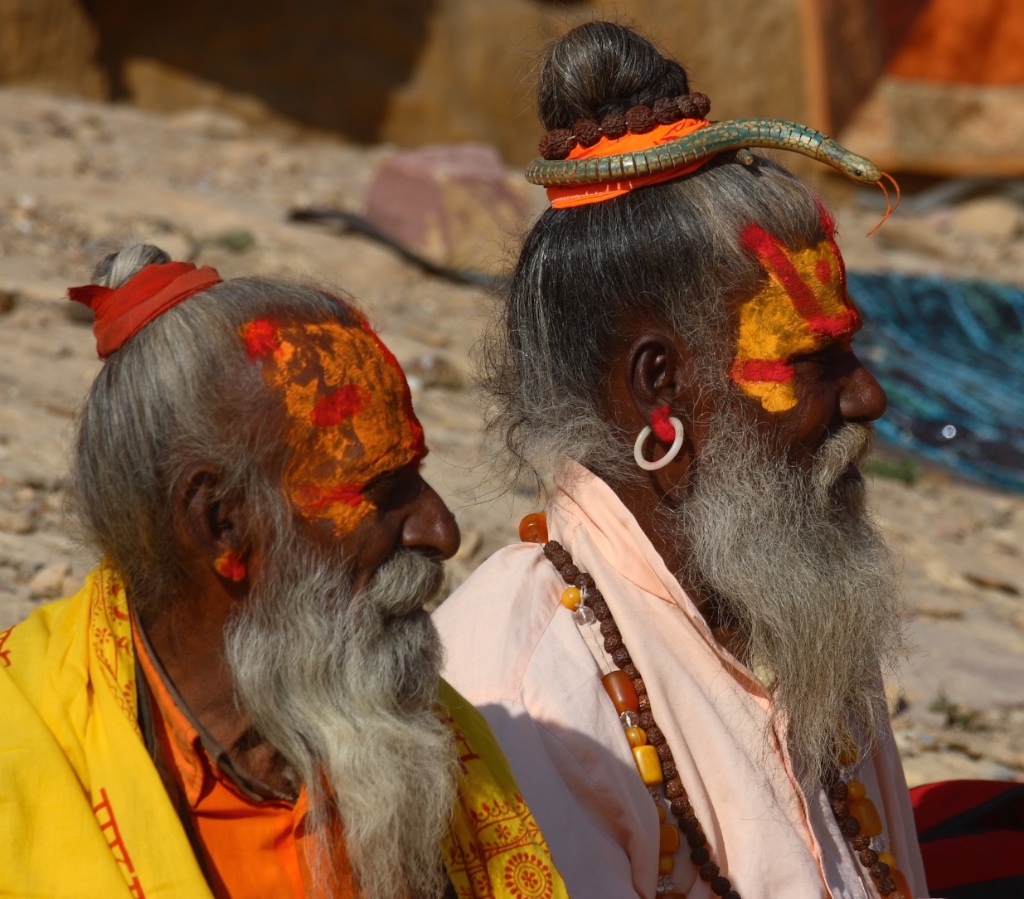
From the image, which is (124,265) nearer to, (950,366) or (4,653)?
(4,653)

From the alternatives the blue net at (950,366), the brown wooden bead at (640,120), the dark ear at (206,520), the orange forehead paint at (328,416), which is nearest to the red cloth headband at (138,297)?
the orange forehead paint at (328,416)

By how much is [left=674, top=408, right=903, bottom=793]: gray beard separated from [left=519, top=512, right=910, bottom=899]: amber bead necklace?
11 cm

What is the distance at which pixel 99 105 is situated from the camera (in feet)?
42.2

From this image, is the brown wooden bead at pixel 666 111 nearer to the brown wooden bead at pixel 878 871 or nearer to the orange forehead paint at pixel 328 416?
the orange forehead paint at pixel 328 416

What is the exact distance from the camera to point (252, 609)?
224 centimetres

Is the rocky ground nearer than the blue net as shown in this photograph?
Yes

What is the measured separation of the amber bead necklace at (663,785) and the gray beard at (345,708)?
2.09 feet

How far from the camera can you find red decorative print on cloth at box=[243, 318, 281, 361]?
2.20 metres

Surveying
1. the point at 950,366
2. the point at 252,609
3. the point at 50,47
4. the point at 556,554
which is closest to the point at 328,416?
the point at 252,609

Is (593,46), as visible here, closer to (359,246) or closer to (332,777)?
(332,777)

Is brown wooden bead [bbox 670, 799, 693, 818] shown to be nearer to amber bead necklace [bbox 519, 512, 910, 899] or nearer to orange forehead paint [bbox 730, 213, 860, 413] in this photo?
amber bead necklace [bbox 519, 512, 910, 899]

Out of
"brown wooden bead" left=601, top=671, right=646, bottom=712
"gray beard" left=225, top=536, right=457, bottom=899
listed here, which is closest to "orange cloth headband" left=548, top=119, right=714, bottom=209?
"brown wooden bead" left=601, top=671, right=646, bottom=712

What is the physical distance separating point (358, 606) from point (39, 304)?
5029 mm

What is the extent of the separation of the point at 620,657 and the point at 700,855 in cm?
40
